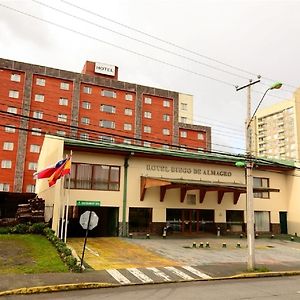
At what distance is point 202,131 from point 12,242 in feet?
219

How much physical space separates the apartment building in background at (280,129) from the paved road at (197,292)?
341 feet

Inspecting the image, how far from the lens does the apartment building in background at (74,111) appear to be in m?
63.1

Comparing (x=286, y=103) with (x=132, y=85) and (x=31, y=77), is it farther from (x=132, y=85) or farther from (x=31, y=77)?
Answer: (x=31, y=77)

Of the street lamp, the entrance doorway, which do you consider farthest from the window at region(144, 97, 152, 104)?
the street lamp

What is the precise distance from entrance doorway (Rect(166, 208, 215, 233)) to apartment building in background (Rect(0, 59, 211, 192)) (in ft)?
90.9

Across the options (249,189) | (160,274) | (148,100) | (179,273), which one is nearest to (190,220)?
(249,189)

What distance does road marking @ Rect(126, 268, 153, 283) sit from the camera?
49.1 ft

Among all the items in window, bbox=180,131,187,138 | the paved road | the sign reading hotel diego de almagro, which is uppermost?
window, bbox=180,131,187,138

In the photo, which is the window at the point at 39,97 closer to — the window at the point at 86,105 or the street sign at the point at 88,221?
the window at the point at 86,105

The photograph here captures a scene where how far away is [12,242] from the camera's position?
70.3 feet

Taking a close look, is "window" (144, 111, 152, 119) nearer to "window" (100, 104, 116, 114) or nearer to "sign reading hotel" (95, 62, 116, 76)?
"window" (100, 104, 116, 114)

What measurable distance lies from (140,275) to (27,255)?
5979mm

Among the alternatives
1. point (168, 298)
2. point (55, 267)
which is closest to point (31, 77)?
point (55, 267)

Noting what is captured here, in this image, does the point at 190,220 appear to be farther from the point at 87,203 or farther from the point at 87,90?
the point at 87,90
